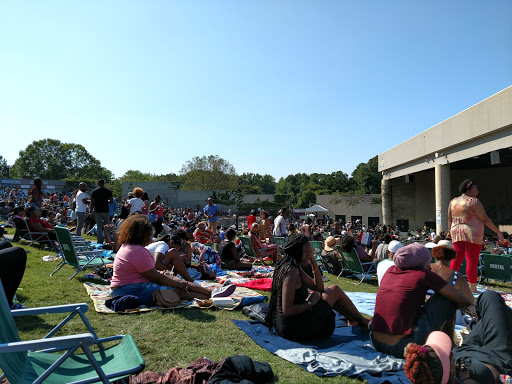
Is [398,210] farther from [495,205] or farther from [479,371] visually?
[479,371]

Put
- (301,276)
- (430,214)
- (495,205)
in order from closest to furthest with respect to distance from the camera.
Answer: (301,276) < (495,205) < (430,214)

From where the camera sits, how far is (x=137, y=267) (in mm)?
4535

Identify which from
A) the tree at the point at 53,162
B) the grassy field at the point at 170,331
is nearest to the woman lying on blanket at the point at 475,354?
the grassy field at the point at 170,331

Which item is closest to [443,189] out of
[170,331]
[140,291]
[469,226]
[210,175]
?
[469,226]

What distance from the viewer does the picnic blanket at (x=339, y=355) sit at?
306cm

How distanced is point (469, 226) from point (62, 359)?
19.0 ft

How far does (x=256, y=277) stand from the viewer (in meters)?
7.96

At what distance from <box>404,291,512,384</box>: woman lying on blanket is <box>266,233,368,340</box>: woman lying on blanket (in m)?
1.39

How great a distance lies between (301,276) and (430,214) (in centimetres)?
2981

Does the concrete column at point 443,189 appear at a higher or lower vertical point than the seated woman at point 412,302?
higher

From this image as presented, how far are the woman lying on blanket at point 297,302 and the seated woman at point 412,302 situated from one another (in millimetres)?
692

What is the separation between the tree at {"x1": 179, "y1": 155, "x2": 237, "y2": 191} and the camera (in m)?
58.2

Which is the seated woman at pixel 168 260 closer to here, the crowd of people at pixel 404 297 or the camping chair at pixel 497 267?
the crowd of people at pixel 404 297

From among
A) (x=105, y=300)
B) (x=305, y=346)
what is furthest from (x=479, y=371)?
(x=105, y=300)
